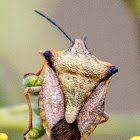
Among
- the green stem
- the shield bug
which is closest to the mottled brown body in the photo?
the shield bug

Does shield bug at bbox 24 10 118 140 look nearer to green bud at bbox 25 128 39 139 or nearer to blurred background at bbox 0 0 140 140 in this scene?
green bud at bbox 25 128 39 139

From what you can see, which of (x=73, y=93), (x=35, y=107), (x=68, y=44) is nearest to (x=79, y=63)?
(x=73, y=93)

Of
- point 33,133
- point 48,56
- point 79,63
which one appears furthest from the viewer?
point 48,56

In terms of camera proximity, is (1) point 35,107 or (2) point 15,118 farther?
(2) point 15,118

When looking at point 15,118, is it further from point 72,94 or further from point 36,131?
point 72,94

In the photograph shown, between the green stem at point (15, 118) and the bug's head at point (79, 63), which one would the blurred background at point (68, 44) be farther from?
the bug's head at point (79, 63)

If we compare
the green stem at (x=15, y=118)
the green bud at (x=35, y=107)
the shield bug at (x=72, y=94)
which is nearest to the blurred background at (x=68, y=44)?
the green stem at (x=15, y=118)

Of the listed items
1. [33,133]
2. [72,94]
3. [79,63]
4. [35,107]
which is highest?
[79,63]
